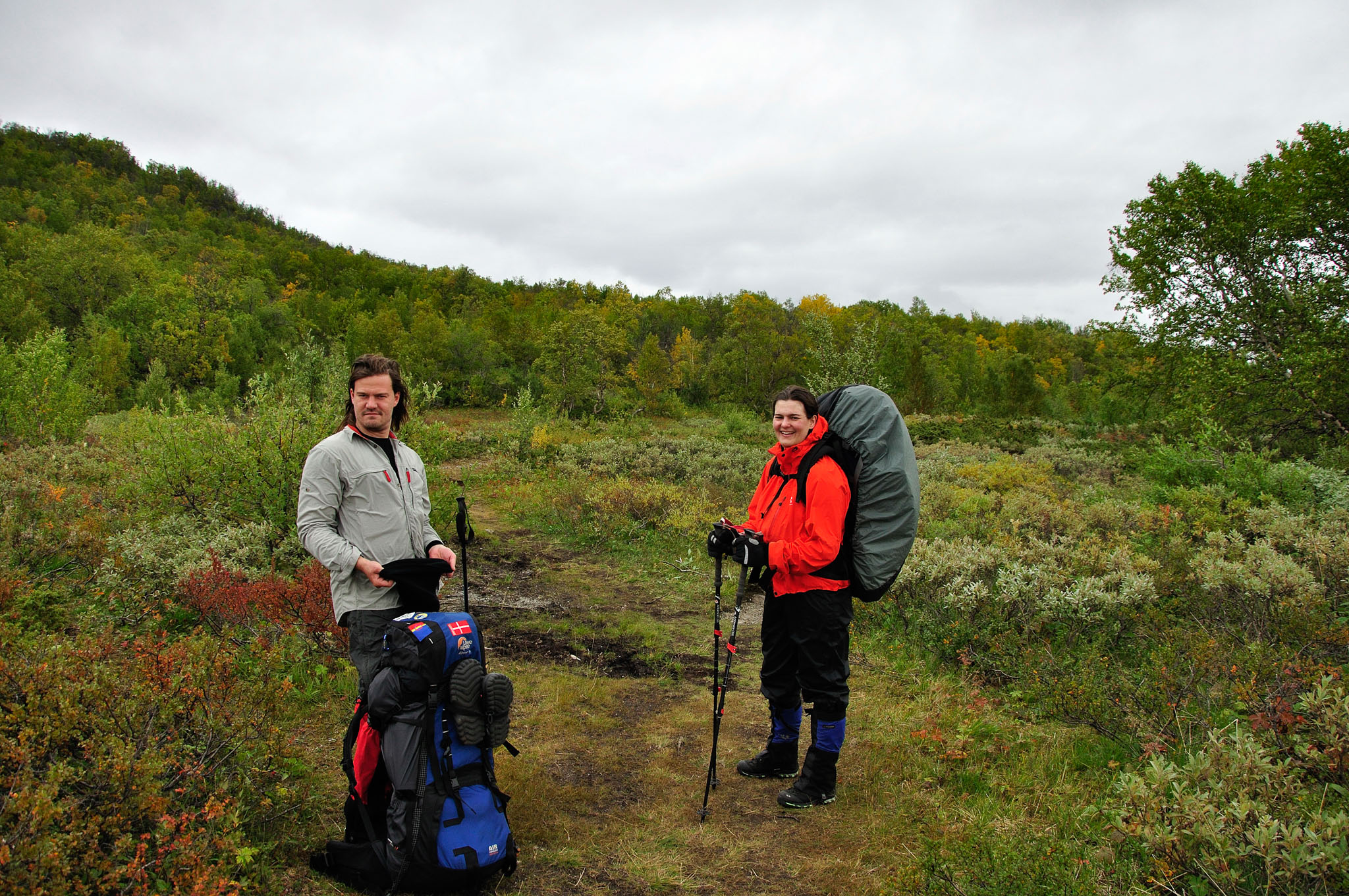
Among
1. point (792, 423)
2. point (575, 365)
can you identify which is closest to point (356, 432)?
point (792, 423)

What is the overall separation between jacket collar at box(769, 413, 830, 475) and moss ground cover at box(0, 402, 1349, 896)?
1.83 metres

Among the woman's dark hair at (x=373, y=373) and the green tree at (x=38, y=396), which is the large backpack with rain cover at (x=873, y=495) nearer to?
the woman's dark hair at (x=373, y=373)

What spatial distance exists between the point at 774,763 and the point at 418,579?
7.55ft

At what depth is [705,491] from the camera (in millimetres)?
11836

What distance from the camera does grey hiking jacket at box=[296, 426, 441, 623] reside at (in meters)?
2.76

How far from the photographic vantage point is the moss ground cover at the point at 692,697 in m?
2.36

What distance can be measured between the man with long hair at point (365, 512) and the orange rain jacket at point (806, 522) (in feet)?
5.37

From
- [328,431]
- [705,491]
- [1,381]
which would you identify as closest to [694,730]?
[328,431]

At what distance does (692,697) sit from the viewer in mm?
5020

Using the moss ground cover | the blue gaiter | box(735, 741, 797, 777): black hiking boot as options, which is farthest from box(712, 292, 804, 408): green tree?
the blue gaiter

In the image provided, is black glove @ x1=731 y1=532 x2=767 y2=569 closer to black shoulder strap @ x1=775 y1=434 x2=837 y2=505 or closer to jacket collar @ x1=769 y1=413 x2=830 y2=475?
black shoulder strap @ x1=775 y1=434 x2=837 y2=505

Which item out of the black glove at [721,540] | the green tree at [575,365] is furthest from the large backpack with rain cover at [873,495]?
the green tree at [575,365]

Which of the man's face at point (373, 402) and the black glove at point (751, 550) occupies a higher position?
the man's face at point (373, 402)

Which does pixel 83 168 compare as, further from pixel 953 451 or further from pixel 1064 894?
pixel 1064 894
